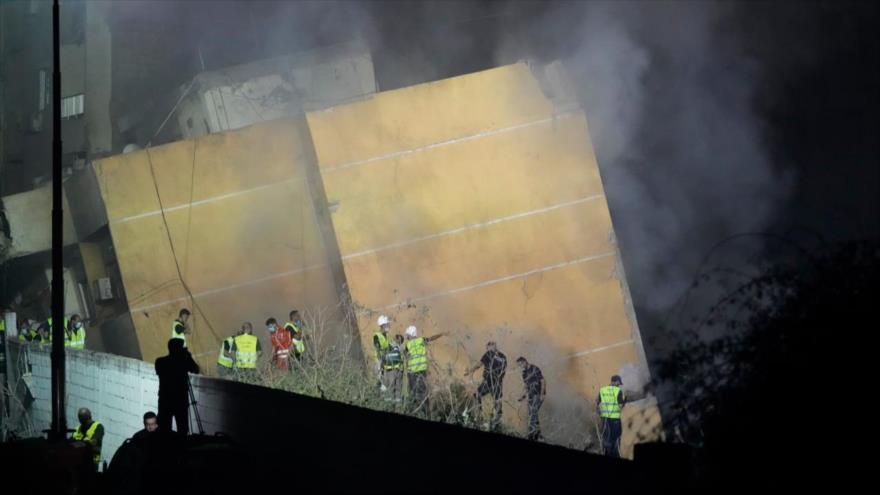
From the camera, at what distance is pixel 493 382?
1098 cm

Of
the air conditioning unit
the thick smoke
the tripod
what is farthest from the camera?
the air conditioning unit

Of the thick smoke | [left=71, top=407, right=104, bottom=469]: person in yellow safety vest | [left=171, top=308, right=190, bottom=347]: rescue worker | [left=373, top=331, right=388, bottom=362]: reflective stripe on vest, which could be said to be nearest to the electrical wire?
[left=171, top=308, right=190, bottom=347]: rescue worker

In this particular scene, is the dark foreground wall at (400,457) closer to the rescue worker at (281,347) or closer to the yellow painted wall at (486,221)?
the rescue worker at (281,347)

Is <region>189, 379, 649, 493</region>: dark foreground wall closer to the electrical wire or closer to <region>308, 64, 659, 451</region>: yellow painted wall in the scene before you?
<region>308, 64, 659, 451</region>: yellow painted wall

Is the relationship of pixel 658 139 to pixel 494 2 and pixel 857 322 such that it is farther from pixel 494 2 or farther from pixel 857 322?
pixel 857 322

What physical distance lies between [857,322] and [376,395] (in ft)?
18.3

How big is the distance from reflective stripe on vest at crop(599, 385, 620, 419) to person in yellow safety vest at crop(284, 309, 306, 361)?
331 centimetres

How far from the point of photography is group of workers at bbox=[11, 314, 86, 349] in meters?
14.5

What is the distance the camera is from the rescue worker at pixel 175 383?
949cm

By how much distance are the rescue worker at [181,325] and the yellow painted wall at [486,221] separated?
7.32ft

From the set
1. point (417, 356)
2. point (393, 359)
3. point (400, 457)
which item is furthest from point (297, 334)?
point (400, 457)

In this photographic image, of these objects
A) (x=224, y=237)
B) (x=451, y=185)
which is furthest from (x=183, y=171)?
(x=451, y=185)

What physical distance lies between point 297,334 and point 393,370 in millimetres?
1856

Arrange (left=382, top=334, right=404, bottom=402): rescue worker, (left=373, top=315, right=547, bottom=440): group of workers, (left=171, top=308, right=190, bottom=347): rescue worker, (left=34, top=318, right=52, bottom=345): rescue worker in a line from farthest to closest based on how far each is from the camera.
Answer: (left=34, top=318, right=52, bottom=345): rescue worker < (left=171, top=308, right=190, bottom=347): rescue worker < (left=382, top=334, right=404, bottom=402): rescue worker < (left=373, top=315, right=547, bottom=440): group of workers
